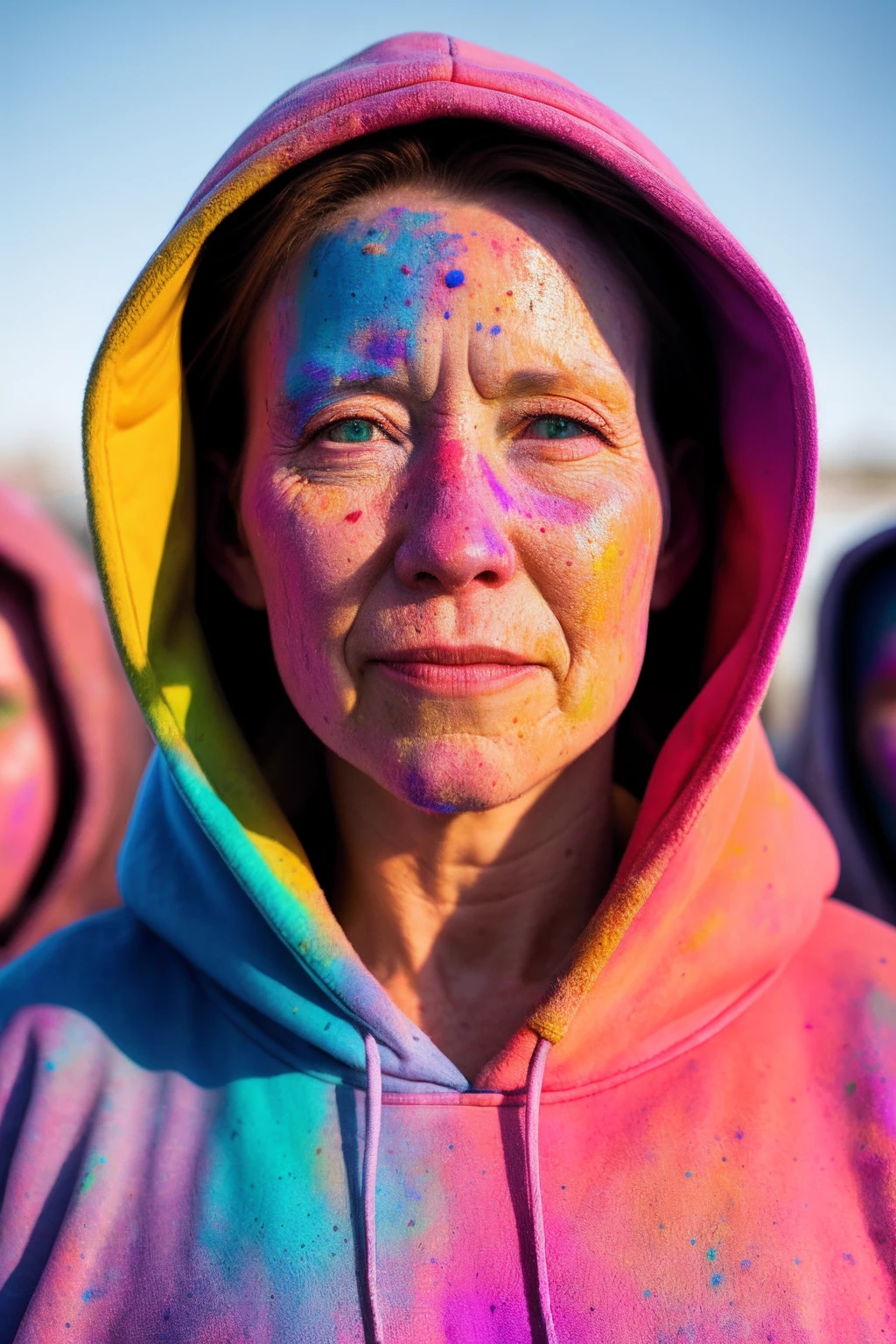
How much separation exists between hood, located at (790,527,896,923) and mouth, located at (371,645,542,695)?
76.0 inches

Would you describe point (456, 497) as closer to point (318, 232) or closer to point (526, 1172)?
point (318, 232)

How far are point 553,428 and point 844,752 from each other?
1.98 meters

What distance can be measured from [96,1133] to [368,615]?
3.07 ft

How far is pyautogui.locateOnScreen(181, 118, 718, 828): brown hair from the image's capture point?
2.06m

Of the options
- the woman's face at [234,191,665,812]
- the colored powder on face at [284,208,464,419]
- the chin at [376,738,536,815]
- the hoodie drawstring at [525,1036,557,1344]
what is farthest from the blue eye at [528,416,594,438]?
the hoodie drawstring at [525,1036,557,1344]

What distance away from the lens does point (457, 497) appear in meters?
1.87

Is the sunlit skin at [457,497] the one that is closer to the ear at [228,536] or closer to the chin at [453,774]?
the chin at [453,774]

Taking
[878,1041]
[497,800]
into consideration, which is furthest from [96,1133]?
[878,1041]

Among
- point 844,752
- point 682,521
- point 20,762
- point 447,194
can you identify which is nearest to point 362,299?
point 447,194

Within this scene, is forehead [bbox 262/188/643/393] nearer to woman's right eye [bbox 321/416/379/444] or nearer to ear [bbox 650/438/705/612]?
woman's right eye [bbox 321/416/379/444]

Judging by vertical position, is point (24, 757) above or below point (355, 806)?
below

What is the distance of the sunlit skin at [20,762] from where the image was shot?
3.55 metres

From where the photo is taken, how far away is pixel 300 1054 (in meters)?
2.06

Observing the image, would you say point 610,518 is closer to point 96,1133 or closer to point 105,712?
point 96,1133
